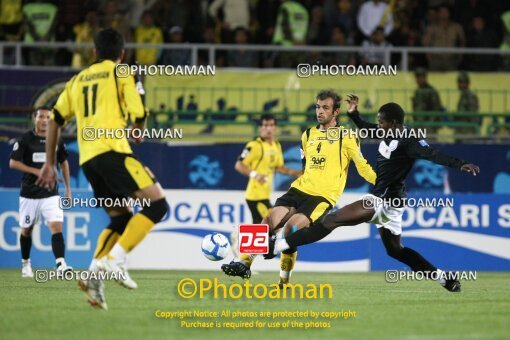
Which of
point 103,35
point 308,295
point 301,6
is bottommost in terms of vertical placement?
point 308,295

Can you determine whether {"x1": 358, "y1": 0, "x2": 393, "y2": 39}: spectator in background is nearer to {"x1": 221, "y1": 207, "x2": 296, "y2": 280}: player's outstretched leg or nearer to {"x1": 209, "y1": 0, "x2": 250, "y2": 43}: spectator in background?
{"x1": 209, "y1": 0, "x2": 250, "y2": 43}: spectator in background

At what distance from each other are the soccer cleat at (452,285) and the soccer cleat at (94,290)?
419cm

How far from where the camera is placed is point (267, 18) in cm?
2188

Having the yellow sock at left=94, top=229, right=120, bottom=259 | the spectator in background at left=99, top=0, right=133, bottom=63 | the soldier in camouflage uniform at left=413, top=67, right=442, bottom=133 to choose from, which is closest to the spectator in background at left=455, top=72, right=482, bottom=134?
the soldier in camouflage uniform at left=413, top=67, right=442, bottom=133

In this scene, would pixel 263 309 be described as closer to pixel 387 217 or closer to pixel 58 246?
pixel 387 217

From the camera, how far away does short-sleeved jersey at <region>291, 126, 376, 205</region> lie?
40.2 ft

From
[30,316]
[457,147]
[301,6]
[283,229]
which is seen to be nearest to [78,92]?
[30,316]

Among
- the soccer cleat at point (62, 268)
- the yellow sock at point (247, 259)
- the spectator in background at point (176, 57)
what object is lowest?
the soccer cleat at point (62, 268)

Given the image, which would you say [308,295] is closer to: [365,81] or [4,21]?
[365,81]

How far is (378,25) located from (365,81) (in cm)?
155

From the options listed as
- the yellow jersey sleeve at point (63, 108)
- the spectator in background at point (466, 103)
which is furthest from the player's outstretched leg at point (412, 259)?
the spectator in background at point (466, 103)

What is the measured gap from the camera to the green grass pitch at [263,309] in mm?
8258

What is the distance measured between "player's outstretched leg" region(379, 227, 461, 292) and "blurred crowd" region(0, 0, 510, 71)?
362 inches

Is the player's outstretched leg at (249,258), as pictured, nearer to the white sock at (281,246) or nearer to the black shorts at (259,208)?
the white sock at (281,246)
